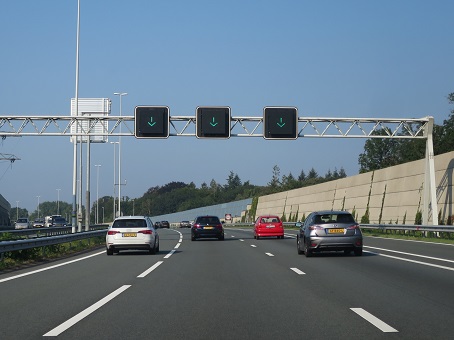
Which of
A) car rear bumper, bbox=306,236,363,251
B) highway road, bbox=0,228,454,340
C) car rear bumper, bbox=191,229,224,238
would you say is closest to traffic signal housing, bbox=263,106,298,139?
car rear bumper, bbox=191,229,224,238

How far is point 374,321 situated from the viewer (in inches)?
382

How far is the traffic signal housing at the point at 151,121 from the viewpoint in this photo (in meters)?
A: 40.4

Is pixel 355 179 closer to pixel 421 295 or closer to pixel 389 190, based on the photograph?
pixel 389 190

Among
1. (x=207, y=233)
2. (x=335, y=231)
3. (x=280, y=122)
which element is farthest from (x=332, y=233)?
(x=207, y=233)

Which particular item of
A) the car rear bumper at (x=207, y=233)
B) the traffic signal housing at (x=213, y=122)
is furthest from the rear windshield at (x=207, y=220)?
the traffic signal housing at (x=213, y=122)

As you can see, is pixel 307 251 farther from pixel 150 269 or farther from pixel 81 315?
pixel 81 315

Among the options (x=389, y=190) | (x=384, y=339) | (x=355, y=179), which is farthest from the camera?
(x=355, y=179)

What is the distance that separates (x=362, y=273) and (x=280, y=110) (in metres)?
24.2

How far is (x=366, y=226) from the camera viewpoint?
50.3 m

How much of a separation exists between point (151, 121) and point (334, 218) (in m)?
18.7

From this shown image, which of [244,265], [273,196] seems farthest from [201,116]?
[273,196]

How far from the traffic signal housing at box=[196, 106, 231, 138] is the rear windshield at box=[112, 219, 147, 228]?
1406cm

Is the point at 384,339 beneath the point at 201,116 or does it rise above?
beneath

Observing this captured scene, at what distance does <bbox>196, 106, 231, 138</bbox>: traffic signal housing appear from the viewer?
40.7 metres
